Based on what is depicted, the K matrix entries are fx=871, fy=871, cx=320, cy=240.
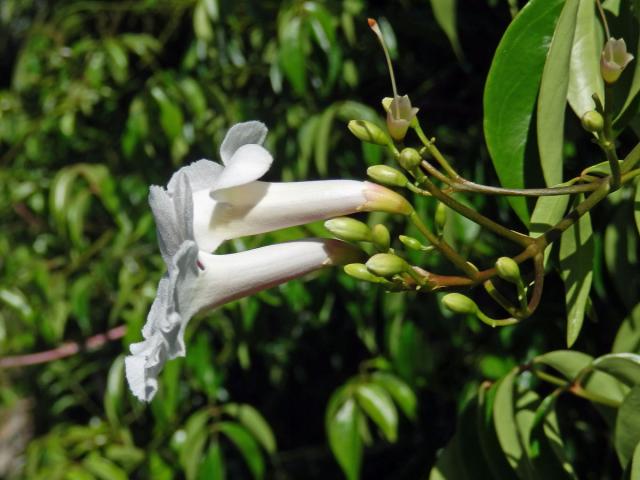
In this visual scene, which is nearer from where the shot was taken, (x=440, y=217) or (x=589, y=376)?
(x=440, y=217)

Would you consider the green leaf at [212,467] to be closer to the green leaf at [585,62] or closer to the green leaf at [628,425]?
the green leaf at [628,425]

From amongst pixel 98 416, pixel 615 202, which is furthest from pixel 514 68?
pixel 98 416

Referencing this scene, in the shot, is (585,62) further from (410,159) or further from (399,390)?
(399,390)

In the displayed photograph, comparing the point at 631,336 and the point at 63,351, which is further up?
the point at 631,336

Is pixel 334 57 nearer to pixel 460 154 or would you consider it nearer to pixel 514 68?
pixel 460 154

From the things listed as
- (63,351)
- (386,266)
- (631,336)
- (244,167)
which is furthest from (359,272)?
(63,351)

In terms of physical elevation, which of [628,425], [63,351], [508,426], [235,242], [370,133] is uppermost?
→ [370,133]
